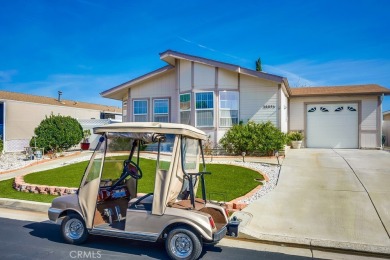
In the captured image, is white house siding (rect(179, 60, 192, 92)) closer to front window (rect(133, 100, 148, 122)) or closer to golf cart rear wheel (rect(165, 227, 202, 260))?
front window (rect(133, 100, 148, 122))

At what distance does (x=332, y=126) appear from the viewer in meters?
18.7

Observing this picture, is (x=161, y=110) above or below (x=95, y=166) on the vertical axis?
above

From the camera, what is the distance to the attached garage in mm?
18062

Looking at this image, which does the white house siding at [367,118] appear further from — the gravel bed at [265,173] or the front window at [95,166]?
the front window at [95,166]

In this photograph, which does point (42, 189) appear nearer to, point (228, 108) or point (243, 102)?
point (228, 108)

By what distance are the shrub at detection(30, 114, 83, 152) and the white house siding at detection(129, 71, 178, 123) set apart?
3661 mm

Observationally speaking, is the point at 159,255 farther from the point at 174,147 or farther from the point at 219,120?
the point at 219,120

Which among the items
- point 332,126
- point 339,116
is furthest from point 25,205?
point 339,116

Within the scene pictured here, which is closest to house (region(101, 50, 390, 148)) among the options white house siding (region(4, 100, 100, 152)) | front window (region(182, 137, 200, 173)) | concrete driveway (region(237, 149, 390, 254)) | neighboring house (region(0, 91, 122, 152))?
concrete driveway (region(237, 149, 390, 254))

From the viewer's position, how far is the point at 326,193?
8273 millimetres

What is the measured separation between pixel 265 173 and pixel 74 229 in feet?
22.6

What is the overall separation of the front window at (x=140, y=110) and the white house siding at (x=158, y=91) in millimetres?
242

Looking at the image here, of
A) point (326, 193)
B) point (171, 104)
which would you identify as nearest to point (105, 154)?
point (326, 193)

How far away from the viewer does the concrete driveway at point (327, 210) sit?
5.68 meters
